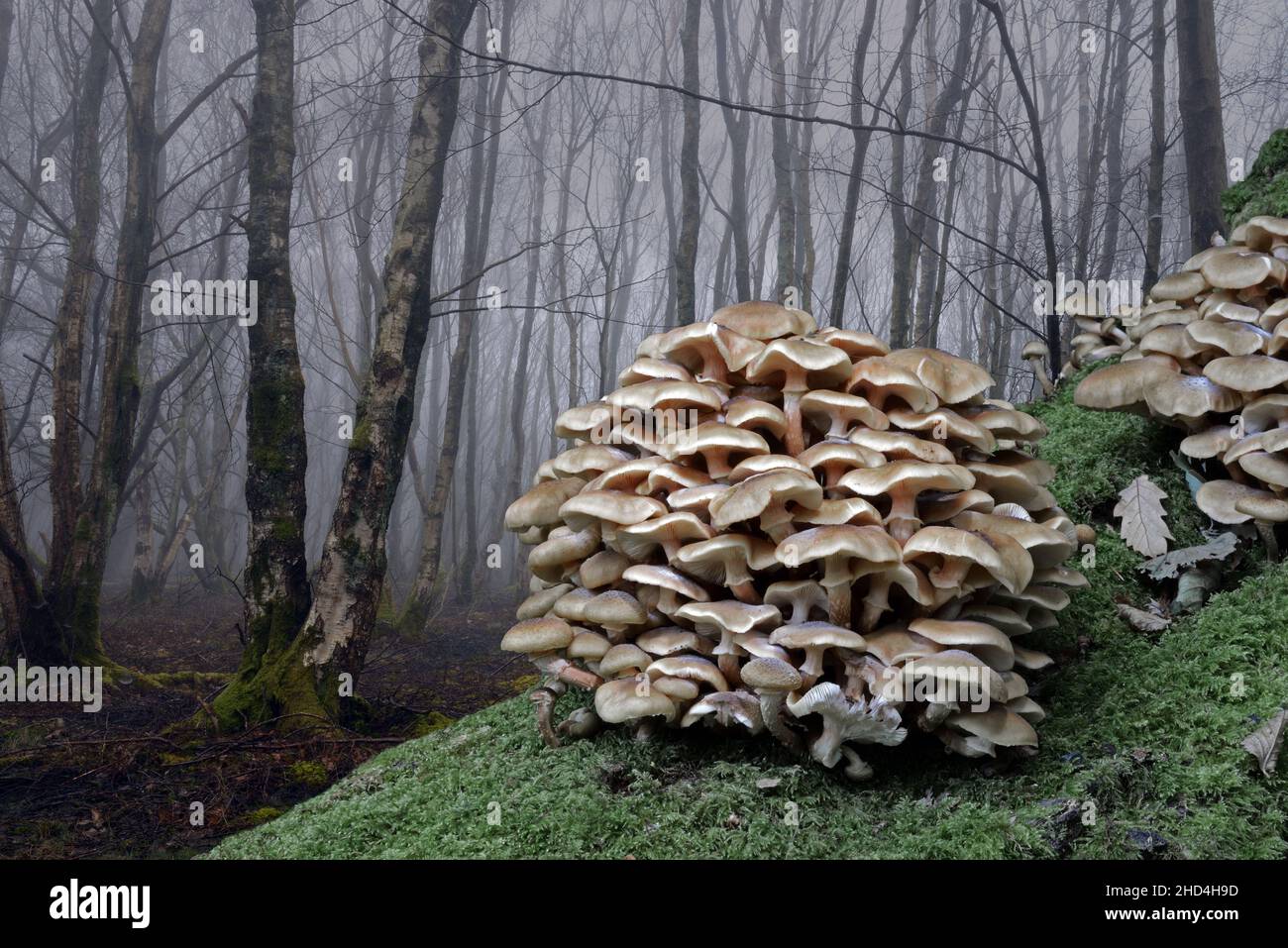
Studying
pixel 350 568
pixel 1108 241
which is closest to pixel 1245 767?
pixel 350 568

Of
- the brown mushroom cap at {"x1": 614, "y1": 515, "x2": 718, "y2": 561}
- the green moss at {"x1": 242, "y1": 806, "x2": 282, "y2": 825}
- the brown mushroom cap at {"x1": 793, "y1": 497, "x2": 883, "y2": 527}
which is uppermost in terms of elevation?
the brown mushroom cap at {"x1": 793, "y1": 497, "x2": 883, "y2": 527}

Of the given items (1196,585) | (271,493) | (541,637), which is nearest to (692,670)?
(541,637)

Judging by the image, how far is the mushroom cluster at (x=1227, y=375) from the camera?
105 inches

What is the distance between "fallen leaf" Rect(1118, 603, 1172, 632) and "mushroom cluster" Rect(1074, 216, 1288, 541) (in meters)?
0.41

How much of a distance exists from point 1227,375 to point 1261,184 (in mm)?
2370

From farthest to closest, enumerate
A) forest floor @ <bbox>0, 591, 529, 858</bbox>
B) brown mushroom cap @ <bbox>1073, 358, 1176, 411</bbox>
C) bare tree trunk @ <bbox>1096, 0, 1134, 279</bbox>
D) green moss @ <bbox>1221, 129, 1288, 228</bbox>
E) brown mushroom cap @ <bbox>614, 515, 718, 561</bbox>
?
1. bare tree trunk @ <bbox>1096, 0, 1134, 279</bbox>
2. forest floor @ <bbox>0, 591, 529, 858</bbox>
3. green moss @ <bbox>1221, 129, 1288, 228</bbox>
4. brown mushroom cap @ <bbox>1073, 358, 1176, 411</bbox>
5. brown mushroom cap @ <bbox>614, 515, 718, 561</bbox>

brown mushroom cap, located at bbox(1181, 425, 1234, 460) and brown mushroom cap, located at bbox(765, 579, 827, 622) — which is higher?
brown mushroom cap, located at bbox(1181, 425, 1234, 460)

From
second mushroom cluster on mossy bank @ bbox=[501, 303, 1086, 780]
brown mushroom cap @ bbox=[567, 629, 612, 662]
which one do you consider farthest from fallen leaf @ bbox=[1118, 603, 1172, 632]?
brown mushroom cap @ bbox=[567, 629, 612, 662]

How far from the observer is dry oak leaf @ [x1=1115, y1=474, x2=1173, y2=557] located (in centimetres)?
304

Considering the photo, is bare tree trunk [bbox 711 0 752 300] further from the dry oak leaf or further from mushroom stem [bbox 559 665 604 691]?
mushroom stem [bbox 559 665 604 691]

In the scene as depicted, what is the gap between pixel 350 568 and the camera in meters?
5.84

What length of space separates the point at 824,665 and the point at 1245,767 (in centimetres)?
100

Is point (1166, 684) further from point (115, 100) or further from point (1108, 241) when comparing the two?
point (115, 100)

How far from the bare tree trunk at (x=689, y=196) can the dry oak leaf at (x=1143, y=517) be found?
26.3 ft
